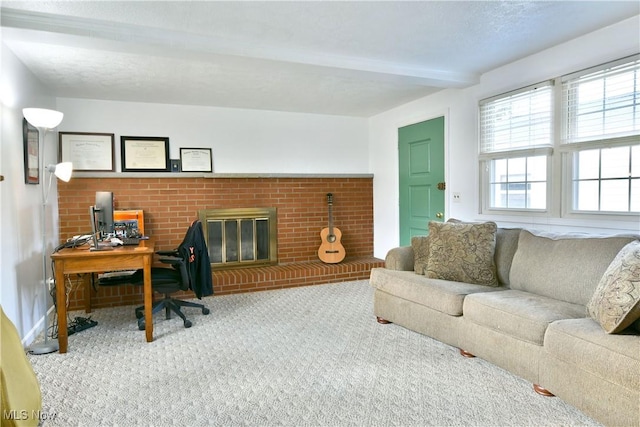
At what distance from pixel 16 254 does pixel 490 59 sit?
3989 mm

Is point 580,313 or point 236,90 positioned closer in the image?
point 580,313

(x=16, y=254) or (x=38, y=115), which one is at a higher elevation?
(x=38, y=115)

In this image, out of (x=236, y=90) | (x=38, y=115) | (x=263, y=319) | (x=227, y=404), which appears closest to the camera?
(x=227, y=404)

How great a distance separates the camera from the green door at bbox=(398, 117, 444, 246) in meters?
4.46

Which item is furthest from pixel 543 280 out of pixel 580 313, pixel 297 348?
pixel 297 348

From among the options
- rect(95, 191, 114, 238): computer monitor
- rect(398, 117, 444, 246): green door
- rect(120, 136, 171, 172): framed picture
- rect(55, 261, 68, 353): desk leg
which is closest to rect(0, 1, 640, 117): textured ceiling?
rect(120, 136, 171, 172): framed picture

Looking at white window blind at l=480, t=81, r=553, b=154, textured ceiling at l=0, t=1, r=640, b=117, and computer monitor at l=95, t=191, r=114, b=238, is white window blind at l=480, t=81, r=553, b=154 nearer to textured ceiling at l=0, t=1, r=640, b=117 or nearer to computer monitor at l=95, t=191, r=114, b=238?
textured ceiling at l=0, t=1, r=640, b=117

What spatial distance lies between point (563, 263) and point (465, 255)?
2.11ft

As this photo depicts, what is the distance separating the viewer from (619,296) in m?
1.87

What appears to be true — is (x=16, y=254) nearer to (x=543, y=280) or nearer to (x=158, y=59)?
(x=158, y=59)

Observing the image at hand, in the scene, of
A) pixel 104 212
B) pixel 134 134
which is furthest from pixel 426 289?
pixel 134 134

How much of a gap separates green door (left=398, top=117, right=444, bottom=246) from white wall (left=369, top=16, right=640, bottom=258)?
11 cm

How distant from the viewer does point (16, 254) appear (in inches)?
113

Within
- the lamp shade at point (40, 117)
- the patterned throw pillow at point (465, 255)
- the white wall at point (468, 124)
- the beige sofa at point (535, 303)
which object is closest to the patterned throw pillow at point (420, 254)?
the beige sofa at point (535, 303)
